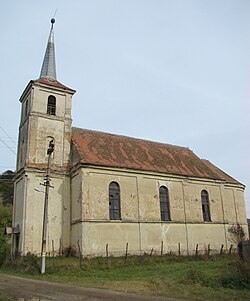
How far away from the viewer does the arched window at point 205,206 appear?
99.3ft

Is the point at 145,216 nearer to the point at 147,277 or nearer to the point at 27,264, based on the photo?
the point at 27,264

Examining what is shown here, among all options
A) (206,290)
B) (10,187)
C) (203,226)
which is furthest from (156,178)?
(10,187)

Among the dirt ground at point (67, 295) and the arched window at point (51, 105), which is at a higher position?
the arched window at point (51, 105)

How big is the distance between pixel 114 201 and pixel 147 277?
10480 millimetres

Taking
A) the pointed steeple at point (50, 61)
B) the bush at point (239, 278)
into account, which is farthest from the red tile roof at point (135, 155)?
the bush at point (239, 278)

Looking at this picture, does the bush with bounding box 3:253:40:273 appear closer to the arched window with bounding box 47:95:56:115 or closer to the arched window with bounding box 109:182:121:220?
the arched window with bounding box 109:182:121:220

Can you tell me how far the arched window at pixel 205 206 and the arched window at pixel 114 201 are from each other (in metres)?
9.42

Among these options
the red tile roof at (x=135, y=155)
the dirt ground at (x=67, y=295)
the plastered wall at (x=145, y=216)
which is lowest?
the dirt ground at (x=67, y=295)

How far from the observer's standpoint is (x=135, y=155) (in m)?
29.8

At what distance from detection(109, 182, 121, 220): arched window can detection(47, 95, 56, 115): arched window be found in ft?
28.1

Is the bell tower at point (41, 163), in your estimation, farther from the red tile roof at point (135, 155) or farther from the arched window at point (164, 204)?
the arched window at point (164, 204)

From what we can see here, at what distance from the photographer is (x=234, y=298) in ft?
33.1

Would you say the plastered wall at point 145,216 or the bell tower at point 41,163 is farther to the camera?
the bell tower at point 41,163

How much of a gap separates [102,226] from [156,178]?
23.6 ft
